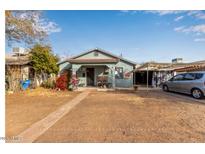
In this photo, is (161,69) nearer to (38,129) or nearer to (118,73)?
(118,73)

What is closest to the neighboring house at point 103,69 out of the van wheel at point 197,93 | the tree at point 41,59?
the tree at point 41,59

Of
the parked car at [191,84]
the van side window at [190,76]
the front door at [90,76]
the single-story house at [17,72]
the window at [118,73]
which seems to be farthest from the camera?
the front door at [90,76]

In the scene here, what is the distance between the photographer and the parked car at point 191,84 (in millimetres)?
9438

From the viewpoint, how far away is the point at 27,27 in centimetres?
966

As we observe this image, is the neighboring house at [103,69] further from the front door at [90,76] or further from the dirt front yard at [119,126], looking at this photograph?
the dirt front yard at [119,126]

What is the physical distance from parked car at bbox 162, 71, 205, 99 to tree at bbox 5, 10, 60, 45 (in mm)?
11162

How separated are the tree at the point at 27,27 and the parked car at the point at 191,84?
1116 centimetres

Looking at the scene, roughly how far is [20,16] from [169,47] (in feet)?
48.6

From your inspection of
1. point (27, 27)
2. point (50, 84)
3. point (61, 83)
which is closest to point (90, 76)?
point (61, 83)

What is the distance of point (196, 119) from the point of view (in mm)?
5438

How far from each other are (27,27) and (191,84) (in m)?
12.3

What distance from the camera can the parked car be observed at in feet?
31.0
